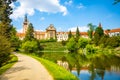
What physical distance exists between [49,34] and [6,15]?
5289 inches

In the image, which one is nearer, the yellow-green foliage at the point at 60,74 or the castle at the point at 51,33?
the yellow-green foliage at the point at 60,74

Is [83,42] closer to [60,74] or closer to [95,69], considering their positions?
[95,69]

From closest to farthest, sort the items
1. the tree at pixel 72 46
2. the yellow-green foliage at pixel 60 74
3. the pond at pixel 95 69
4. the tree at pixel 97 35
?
the yellow-green foliage at pixel 60 74 → the pond at pixel 95 69 → the tree at pixel 97 35 → the tree at pixel 72 46

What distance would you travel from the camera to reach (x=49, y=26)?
174m

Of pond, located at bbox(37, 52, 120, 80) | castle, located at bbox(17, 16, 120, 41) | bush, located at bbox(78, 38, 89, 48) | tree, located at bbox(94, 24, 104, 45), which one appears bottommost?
pond, located at bbox(37, 52, 120, 80)

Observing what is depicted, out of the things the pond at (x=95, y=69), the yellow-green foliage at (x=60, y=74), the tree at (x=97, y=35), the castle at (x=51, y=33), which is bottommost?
the pond at (x=95, y=69)

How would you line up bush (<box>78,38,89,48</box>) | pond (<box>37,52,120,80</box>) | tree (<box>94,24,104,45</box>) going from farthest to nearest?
1. bush (<box>78,38,89,48</box>)
2. tree (<box>94,24,104,45</box>)
3. pond (<box>37,52,120,80</box>)

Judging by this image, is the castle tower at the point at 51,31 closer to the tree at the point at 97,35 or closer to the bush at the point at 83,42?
the tree at the point at 97,35

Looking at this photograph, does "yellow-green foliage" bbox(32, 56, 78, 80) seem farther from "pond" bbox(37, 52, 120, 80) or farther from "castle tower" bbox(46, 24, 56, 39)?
"castle tower" bbox(46, 24, 56, 39)

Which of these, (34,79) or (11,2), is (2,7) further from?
(34,79)

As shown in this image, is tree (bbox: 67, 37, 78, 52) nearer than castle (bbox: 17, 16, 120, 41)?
Yes

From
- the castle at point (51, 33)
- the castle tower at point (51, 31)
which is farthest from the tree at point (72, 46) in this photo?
the castle tower at point (51, 31)

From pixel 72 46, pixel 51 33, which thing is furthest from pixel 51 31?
pixel 72 46

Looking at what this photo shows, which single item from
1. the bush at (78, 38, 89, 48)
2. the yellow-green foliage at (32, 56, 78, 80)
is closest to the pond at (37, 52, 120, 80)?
the yellow-green foliage at (32, 56, 78, 80)
